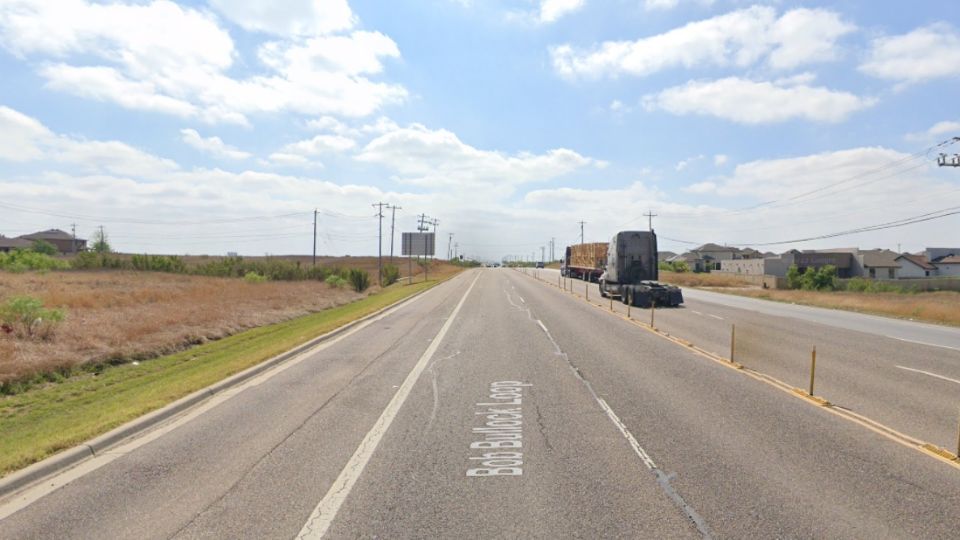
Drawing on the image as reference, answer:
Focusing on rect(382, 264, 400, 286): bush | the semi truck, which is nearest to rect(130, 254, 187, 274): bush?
rect(382, 264, 400, 286): bush

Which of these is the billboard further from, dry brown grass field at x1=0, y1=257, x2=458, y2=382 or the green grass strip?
the green grass strip

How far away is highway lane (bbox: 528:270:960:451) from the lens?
9.23 meters

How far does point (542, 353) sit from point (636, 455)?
320 inches

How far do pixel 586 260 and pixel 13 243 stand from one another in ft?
406

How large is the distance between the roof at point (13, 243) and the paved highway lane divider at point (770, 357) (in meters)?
137

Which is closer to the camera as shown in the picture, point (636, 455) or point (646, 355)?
point (636, 455)

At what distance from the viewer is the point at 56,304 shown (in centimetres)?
2547

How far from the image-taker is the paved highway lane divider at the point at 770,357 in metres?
8.01

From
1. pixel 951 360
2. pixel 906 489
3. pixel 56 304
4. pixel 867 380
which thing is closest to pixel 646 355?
pixel 867 380

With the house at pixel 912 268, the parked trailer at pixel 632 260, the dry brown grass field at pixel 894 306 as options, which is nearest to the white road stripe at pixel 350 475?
the parked trailer at pixel 632 260

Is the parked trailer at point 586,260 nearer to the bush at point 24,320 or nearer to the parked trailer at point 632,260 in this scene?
the parked trailer at point 632,260

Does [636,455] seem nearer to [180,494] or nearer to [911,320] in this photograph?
[180,494]

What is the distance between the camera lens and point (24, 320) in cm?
1816

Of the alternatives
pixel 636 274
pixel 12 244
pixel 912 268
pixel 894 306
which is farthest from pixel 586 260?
pixel 12 244
